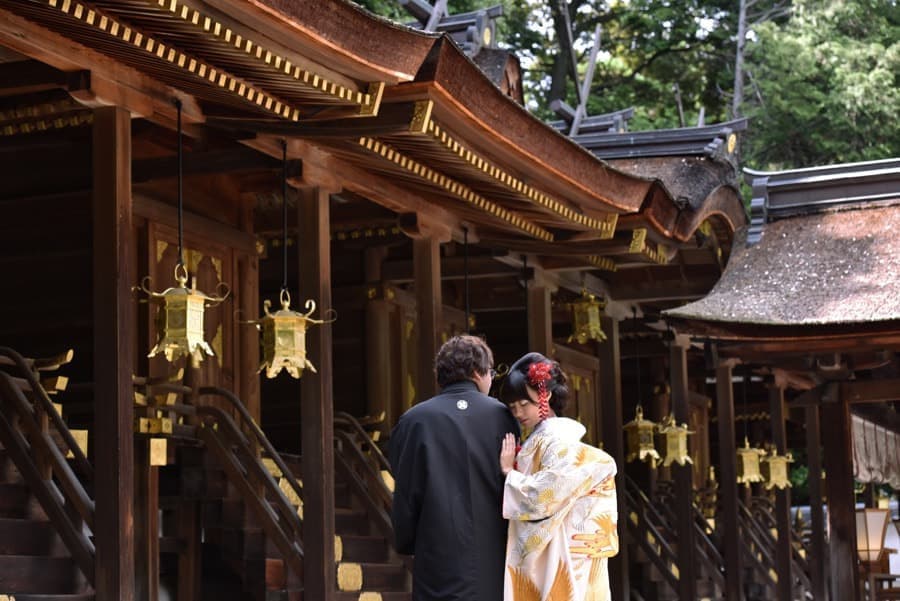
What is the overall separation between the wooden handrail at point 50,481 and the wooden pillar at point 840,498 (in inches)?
269

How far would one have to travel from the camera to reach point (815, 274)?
1363cm

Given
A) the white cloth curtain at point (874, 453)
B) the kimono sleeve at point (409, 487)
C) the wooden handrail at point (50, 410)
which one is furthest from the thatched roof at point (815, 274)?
the kimono sleeve at point (409, 487)

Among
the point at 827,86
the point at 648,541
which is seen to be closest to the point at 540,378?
the point at 648,541

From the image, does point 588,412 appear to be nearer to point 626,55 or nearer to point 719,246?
point 719,246

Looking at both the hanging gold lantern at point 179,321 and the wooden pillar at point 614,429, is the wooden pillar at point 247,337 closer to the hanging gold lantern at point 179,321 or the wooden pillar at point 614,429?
the hanging gold lantern at point 179,321

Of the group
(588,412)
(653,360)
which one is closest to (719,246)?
(588,412)

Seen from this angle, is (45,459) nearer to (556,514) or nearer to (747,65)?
(556,514)

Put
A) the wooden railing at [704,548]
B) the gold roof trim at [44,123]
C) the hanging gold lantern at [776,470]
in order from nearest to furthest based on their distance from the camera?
the gold roof trim at [44,123] < the wooden railing at [704,548] < the hanging gold lantern at [776,470]

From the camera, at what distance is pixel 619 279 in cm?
1670

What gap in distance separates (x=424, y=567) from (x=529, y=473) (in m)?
0.56

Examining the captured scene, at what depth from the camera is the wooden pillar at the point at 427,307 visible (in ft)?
39.2

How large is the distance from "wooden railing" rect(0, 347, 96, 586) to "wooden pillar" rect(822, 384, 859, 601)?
6.84 meters

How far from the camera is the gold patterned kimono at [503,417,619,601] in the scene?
627 centimetres

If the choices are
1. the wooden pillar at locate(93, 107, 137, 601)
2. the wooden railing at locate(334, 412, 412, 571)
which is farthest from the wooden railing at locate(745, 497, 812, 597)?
the wooden pillar at locate(93, 107, 137, 601)
